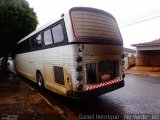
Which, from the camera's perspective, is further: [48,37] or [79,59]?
[48,37]

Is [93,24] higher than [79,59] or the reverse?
higher

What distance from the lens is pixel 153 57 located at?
70.4 ft

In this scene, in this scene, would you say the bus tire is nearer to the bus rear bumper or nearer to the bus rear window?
the bus rear bumper

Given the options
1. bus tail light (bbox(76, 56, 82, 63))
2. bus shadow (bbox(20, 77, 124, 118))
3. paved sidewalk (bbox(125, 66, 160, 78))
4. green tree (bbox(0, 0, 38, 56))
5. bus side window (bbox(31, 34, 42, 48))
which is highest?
green tree (bbox(0, 0, 38, 56))

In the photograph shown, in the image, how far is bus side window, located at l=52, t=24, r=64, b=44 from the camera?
592 centimetres

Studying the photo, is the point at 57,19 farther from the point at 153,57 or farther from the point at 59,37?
the point at 153,57

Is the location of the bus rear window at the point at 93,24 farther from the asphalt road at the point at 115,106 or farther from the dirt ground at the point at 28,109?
the dirt ground at the point at 28,109

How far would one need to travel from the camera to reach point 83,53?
218 inches

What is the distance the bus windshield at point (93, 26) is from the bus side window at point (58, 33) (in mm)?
592

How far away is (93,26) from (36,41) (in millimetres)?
3599

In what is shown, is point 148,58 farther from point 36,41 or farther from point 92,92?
point 92,92

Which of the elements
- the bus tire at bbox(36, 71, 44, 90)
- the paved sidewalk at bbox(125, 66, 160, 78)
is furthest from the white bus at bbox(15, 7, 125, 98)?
the paved sidewalk at bbox(125, 66, 160, 78)

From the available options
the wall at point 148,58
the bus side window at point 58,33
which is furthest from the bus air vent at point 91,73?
the wall at point 148,58

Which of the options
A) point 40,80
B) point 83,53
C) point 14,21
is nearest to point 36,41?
point 40,80
